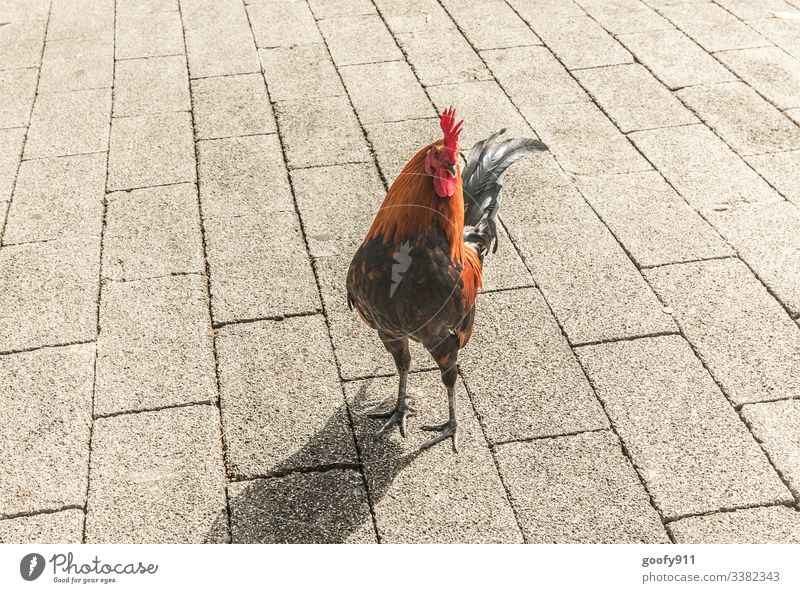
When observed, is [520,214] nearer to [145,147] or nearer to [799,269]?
[799,269]

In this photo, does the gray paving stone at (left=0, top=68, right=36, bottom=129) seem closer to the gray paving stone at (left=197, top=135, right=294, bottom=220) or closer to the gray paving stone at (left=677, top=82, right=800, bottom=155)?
the gray paving stone at (left=197, top=135, right=294, bottom=220)

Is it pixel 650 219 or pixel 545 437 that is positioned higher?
pixel 650 219

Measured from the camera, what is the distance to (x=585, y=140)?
22.3ft

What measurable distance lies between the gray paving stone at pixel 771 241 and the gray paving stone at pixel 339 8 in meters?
4.92

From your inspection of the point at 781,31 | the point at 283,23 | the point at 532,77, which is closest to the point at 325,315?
the point at 532,77

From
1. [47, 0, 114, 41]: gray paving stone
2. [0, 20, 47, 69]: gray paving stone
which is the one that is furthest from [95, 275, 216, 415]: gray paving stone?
[47, 0, 114, 41]: gray paving stone

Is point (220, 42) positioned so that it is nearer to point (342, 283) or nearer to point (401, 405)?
point (342, 283)

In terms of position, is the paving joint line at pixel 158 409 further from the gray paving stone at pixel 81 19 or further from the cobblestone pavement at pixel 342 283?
the gray paving stone at pixel 81 19

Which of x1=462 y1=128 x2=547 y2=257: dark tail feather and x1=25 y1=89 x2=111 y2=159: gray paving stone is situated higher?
x1=462 y1=128 x2=547 y2=257: dark tail feather

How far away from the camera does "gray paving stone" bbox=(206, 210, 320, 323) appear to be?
5191mm

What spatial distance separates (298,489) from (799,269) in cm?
372

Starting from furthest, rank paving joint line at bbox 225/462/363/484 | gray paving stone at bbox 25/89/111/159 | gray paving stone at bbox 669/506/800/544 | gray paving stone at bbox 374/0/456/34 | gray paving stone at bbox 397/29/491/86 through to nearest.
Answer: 1. gray paving stone at bbox 374/0/456/34
2. gray paving stone at bbox 397/29/491/86
3. gray paving stone at bbox 25/89/111/159
4. paving joint line at bbox 225/462/363/484
5. gray paving stone at bbox 669/506/800/544

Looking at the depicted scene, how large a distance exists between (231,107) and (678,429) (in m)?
4.92

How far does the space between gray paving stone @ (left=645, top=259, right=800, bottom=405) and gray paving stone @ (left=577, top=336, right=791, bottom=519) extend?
Answer: 159mm
